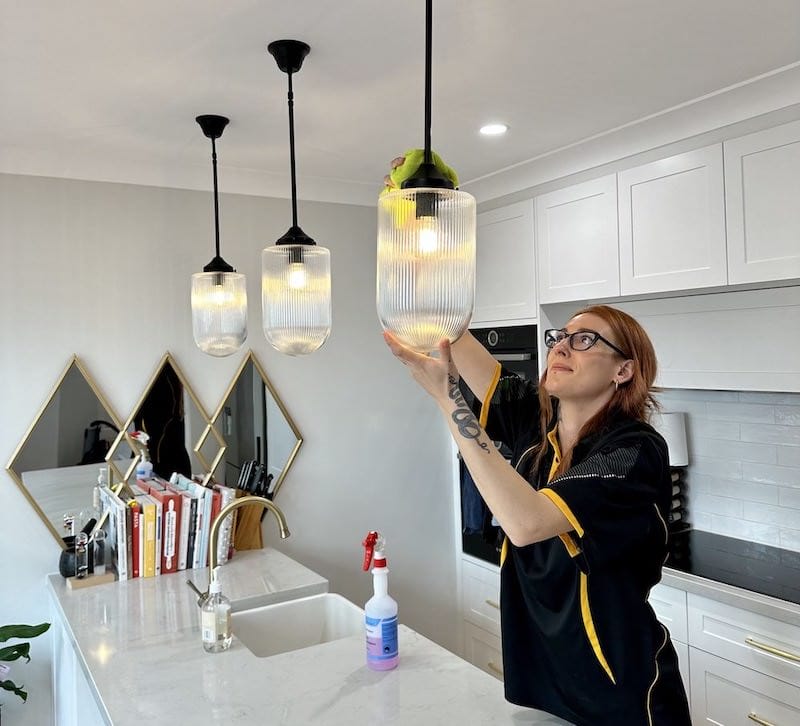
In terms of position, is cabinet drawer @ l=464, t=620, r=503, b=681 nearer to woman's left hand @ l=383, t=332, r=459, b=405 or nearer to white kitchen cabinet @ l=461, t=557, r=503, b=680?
white kitchen cabinet @ l=461, t=557, r=503, b=680

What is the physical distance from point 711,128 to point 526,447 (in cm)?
131

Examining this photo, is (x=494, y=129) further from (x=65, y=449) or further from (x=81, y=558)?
(x=81, y=558)

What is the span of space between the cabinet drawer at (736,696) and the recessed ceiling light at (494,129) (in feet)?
6.04

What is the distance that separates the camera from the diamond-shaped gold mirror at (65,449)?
2600 millimetres

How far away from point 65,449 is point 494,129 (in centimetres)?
192

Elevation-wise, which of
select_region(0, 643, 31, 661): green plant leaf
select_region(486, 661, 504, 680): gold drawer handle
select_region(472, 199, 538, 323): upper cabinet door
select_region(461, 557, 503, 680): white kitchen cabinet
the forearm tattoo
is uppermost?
select_region(472, 199, 538, 323): upper cabinet door

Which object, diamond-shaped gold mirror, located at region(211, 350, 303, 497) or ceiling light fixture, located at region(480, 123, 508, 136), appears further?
diamond-shaped gold mirror, located at region(211, 350, 303, 497)

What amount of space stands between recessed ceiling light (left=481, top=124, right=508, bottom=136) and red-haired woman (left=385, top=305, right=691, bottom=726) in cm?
107

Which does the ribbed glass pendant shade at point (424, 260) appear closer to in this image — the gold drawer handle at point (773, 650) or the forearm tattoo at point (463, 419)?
the forearm tattoo at point (463, 419)

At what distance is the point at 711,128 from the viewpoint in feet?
7.53

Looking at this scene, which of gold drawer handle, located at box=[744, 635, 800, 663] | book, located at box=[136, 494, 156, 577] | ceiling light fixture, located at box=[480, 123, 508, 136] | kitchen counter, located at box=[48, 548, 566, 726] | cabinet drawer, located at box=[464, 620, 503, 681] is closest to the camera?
kitchen counter, located at box=[48, 548, 566, 726]

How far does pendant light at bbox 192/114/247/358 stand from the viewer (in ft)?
7.26

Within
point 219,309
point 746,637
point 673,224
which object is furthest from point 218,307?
point 746,637

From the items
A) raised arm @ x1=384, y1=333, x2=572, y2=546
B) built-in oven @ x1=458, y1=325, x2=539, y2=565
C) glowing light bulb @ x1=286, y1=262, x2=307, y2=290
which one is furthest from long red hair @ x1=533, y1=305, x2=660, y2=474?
built-in oven @ x1=458, y1=325, x2=539, y2=565
